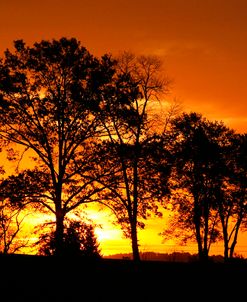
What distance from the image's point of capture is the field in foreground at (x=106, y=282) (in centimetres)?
1184

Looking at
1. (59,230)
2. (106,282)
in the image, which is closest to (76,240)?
(59,230)

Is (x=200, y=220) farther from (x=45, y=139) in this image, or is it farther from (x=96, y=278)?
(x=96, y=278)

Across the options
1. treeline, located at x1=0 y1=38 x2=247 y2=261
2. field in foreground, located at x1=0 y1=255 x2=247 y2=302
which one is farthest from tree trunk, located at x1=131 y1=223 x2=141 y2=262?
field in foreground, located at x1=0 y1=255 x2=247 y2=302

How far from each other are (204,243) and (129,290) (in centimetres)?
4059

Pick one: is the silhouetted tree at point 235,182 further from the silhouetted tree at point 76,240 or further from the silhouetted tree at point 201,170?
the silhouetted tree at point 76,240

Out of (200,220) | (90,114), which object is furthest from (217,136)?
(90,114)

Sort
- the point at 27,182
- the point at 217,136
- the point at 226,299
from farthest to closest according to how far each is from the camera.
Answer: the point at 217,136 → the point at 27,182 → the point at 226,299

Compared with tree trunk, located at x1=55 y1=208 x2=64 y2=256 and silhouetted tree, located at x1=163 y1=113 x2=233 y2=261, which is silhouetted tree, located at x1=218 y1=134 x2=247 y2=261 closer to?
silhouetted tree, located at x1=163 y1=113 x2=233 y2=261

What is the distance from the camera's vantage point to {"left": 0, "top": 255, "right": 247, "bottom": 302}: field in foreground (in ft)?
38.8

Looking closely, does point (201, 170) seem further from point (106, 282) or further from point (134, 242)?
point (106, 282)

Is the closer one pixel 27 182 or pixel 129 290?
pixel 129 290

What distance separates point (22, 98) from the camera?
36.0 meters

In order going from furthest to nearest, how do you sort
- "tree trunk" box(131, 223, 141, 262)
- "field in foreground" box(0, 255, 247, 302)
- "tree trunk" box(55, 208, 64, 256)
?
1. "tree trunk" box(131, 223, 141, 262)
2. "tree trunk" box(55, 208, 64, 256)
3. "field in foreground" box(0, 255, 247, 302)

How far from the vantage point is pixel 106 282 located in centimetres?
1353
